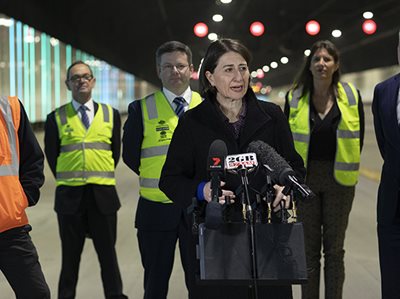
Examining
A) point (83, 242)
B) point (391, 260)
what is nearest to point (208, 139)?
point (391, 260)

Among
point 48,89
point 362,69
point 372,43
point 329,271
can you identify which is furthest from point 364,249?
point 362,69

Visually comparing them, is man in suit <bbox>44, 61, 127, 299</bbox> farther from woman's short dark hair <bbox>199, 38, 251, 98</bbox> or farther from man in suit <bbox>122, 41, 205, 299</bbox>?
woman's short dark hair <bbox>199, 38, 251, 98</bbox>

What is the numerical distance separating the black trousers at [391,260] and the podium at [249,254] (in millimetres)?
1101

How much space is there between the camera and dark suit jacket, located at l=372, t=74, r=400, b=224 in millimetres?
3930

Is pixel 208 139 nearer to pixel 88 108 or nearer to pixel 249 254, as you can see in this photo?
pixel 249 254

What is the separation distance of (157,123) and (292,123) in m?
1.02

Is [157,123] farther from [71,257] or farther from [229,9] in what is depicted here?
[229,9]

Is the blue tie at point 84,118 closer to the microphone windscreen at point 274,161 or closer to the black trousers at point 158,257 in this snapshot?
the black trousers at point 158,257

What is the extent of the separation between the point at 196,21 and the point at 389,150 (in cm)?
2912

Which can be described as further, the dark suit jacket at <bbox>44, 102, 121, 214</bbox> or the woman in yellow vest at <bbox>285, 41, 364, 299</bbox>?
the dark suit jacket at <bbox>44, 102, 121, 214</bbox>

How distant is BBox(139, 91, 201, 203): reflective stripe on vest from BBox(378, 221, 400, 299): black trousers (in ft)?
5.02

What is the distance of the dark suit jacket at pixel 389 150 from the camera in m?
3.93

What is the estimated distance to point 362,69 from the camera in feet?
149

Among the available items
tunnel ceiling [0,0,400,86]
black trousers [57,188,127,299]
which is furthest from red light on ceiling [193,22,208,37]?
black trousers [57,188,127,299]
